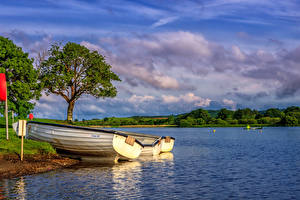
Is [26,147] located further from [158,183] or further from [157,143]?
[157,143]

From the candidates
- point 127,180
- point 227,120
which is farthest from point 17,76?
point 227,120

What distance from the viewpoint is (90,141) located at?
22.6 meters

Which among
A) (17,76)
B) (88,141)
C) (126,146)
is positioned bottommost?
(126,146)

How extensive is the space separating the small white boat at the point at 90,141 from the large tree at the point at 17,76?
60.3 ft

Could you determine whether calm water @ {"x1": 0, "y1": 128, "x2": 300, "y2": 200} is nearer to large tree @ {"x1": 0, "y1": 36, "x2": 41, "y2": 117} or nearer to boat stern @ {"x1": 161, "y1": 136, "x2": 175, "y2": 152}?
boat stern @ {"x1": 161, "y1": 136, "x2": 175, "y2": 152}

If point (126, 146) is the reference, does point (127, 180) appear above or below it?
below

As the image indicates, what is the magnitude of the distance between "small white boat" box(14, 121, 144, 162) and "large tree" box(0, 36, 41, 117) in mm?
18370

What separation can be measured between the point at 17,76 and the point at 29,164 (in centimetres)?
2591

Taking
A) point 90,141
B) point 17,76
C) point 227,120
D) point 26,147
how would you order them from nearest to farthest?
point 90,141
point 26,147
point 17,76
point 227,120

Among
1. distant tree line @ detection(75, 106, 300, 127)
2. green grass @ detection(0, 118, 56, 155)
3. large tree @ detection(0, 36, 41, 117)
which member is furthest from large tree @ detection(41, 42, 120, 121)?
distant tree line @ detection(75, 106, 300, 127)

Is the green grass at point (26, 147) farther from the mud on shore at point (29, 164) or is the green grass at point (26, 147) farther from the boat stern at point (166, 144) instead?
the boat stern at point (166, 144)

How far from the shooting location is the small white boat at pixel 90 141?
22422 mm

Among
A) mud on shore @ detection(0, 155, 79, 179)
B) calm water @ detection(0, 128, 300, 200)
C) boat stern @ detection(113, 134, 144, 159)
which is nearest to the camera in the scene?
calm water @ detection(0, 128, 300, 200)

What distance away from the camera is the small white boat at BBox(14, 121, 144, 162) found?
2242cm
